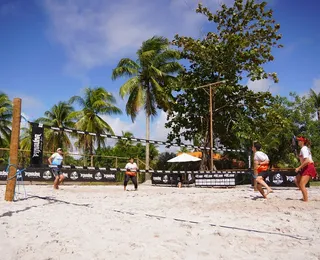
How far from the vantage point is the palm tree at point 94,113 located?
90.2ft

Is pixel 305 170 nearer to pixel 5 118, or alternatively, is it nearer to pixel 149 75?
pixel 149 75

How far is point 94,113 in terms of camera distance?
28141 mm

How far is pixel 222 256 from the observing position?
3.48 metres

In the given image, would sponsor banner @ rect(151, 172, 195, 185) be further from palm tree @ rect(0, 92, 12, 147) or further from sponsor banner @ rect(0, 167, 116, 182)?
palm tree @ rect(0, 92, 12, 147)

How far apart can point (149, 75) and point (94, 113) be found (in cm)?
641

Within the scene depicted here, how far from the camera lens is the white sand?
355 centimetres

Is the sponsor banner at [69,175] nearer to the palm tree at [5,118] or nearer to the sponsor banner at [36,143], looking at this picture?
the sponsor banner at [36,143]

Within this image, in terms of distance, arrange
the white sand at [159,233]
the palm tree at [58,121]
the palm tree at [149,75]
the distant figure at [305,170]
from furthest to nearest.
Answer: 1. the palm tree at [58,121]
2. the palm tree at [149,75]
3. the distant figure at [305,170]
4. the white sand at [159,233]

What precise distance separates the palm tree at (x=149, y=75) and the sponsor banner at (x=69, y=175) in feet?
20.0

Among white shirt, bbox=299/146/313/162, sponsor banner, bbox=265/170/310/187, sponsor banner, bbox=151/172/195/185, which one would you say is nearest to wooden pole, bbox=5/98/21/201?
white shirt, bbox=299/146/313/162

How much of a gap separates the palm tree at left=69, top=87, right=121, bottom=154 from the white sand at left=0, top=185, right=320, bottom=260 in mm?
21291

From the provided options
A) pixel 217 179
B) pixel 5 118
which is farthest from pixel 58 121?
pixel 217 179

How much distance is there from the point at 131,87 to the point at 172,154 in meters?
6.88

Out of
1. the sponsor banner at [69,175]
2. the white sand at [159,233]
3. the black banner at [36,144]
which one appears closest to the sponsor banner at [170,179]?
the sponsor banner at [69,175]
